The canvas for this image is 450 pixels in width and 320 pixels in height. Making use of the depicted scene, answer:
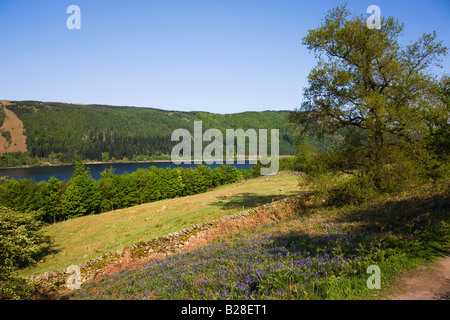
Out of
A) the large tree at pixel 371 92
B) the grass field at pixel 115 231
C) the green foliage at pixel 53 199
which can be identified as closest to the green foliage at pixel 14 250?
the grass field at pixel 115 231

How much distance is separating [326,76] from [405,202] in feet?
36.8

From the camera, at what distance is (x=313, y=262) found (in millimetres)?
7867

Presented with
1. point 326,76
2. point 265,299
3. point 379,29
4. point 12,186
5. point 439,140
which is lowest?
point 12,186

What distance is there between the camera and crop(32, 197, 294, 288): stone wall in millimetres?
14172

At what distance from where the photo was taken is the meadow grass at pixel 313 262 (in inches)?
253

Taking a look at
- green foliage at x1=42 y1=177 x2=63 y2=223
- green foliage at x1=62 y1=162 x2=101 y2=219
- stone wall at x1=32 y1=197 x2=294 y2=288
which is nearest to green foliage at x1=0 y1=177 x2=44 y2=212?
green foliage at x1=42 y1=177 x2=63 y2=223

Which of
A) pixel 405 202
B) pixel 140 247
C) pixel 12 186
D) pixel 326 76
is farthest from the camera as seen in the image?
pixel 12 186

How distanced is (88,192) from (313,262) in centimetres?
7212

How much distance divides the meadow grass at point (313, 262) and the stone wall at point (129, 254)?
223 inches

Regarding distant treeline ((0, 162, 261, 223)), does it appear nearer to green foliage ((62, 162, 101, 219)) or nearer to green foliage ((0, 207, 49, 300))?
green foliage ((62, 162, 101, 219))

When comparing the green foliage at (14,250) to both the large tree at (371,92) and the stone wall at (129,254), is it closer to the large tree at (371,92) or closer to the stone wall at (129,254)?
the stone wall at (129,254)

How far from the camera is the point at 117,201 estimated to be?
2913 inches
